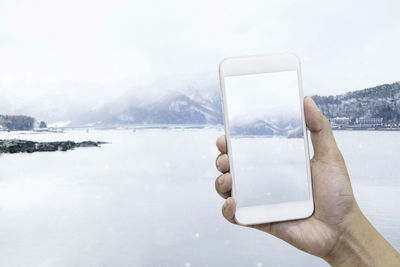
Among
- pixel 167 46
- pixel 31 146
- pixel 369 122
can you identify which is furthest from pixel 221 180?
pixel 167 46

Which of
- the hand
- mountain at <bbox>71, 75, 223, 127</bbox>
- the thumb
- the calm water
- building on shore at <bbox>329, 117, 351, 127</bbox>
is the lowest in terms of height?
the calm water

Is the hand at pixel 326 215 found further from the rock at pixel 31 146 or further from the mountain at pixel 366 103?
the rock at pixel 31 146

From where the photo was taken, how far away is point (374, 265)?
55cm

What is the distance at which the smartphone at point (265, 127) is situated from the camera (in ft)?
1.87

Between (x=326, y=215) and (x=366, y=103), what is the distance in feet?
5.02

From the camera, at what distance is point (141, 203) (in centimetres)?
197

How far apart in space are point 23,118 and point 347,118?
5.52 feet

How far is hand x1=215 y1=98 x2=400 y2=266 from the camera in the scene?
1.91 ft

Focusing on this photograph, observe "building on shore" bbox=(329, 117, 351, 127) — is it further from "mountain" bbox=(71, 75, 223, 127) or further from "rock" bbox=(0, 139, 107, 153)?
"rock" bbox=(0, 139, 107, 153)

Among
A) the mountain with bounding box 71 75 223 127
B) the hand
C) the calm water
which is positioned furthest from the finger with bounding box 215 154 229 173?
the mountain with bounding box 71 75 223 127

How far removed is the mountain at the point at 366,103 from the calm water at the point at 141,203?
11 centimetres

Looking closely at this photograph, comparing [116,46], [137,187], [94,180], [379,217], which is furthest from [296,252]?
[116,46]

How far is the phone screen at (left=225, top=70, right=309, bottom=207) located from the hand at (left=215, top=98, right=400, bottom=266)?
0.07 ft

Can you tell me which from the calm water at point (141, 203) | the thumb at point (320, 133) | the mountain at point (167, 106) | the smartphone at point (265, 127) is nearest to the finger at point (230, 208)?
the smartphone at point (265, 127)
